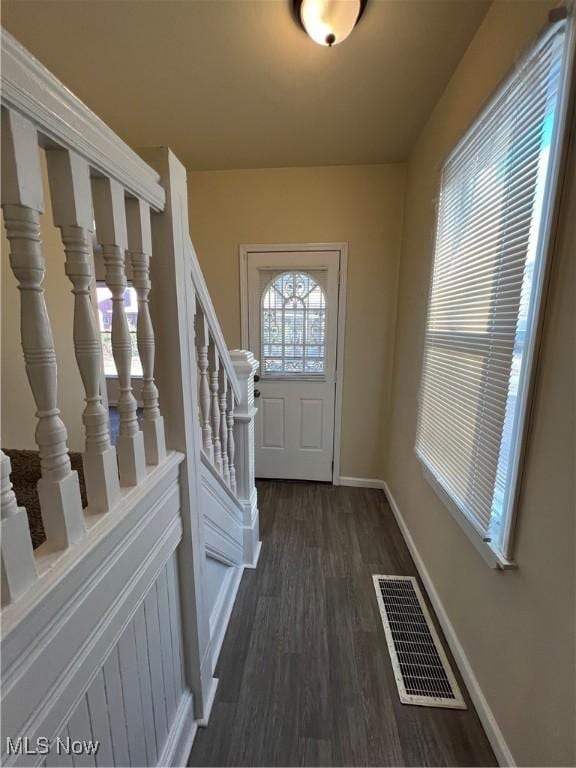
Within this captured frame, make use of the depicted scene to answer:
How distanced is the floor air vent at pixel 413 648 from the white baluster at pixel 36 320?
1.51 meters

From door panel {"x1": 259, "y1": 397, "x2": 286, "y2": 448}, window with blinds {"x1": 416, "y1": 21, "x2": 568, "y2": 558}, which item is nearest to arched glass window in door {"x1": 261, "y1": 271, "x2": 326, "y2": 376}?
door panel {"x1": 259, "y1": 397, "x2": 286, "y2": 448}

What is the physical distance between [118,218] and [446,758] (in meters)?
1.92

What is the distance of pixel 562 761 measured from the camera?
0.85 m

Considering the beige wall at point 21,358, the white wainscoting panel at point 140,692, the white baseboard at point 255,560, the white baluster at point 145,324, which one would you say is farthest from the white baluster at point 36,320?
the beige wall at point 21,358

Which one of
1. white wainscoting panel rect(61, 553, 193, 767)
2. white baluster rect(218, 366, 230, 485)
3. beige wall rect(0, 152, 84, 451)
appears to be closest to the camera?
white wainscoting panel rect(61, 553, 193, 767)

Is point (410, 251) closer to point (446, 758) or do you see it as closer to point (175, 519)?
point (175, 519)

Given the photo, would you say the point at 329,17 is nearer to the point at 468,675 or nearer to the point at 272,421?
the point at 272,421

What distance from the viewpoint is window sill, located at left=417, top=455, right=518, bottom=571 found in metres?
1.11

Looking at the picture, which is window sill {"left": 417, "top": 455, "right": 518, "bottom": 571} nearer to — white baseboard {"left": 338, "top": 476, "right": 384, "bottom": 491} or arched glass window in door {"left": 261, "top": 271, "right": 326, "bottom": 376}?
white baseboard {"left": 338, "top": 476, "right": 384, "bottom": 491}

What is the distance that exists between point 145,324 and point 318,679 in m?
1.56

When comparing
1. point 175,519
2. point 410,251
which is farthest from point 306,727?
point 410,251

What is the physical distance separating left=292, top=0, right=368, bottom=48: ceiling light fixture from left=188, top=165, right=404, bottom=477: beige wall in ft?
4.17

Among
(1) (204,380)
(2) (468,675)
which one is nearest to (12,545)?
(1) (204,380)

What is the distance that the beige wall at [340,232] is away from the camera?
2.60m
